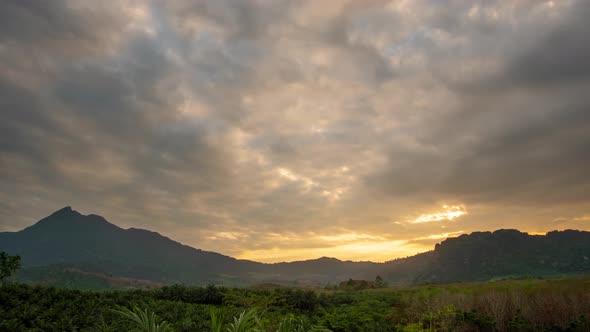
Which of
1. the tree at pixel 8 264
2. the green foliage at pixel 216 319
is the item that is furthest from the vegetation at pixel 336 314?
the tree at pixel 8 264

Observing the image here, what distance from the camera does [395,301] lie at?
1254 inches

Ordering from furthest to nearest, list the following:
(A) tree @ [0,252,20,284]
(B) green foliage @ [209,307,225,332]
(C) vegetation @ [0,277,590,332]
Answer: (A) tree @ [0,252,20,284], (C) vegetation @ [0,277,590,332], (B) green foliage @ [209,307,225,332]

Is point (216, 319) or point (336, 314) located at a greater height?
point (216, 319)

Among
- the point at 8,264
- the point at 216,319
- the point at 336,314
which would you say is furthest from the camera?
the point at 8,264

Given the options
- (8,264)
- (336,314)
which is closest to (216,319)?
(336,314)

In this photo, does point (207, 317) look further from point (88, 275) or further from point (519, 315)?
point (88, 275)

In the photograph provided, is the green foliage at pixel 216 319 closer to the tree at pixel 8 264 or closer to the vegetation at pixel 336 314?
the vegetation at pixel 336 314

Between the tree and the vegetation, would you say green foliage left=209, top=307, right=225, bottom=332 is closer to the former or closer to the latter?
the vegetation

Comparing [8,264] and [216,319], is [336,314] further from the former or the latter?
[8,264]

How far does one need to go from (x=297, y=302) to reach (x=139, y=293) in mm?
11207

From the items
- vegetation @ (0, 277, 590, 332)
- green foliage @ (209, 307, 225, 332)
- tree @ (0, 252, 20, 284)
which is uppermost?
tree @ (0, 252, 20, 284)

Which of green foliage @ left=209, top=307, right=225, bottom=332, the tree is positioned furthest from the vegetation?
the tree

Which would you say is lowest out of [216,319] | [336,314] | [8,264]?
[336,314]

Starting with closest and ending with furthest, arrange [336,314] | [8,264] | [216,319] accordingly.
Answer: [216,319] → [336,314] → [8,264]
